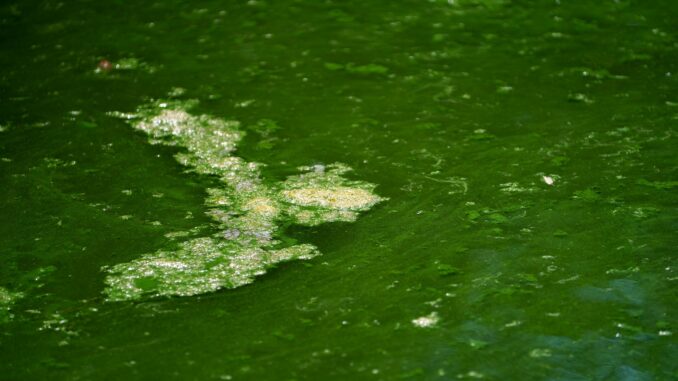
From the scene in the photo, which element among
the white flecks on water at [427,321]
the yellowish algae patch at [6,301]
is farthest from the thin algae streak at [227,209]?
the white flecks on water at [427,321]

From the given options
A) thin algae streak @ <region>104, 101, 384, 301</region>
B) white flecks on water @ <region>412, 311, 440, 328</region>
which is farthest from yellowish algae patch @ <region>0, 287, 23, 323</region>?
white flecks on water @ <region>412, 311, 440, 328</region>

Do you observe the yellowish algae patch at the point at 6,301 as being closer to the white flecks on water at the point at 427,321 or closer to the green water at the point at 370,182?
the green water at the point at 370,182

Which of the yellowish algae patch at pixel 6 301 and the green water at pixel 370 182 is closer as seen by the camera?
the green water at pixel 370 182

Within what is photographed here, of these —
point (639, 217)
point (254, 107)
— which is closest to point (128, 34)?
point (254, 107)

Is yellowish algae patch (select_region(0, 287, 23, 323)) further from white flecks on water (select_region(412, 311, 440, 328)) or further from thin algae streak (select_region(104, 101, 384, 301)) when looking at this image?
white flecks on water (select_region(412, 311, 440, 328))

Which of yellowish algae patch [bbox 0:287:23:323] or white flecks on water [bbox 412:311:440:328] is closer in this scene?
white flecks on water [bbox 412:311:440:328]

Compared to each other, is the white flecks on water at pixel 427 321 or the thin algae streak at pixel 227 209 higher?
the thin algae streak at pixel 227 209

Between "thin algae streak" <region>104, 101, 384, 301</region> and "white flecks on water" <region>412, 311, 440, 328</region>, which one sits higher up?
"thin algae streak" <region>104, 101, 384, 301</region>

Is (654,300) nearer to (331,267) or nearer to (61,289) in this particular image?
(331,267)

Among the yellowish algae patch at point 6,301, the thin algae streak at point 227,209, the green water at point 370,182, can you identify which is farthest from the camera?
the thin algae streak at point 227,209
